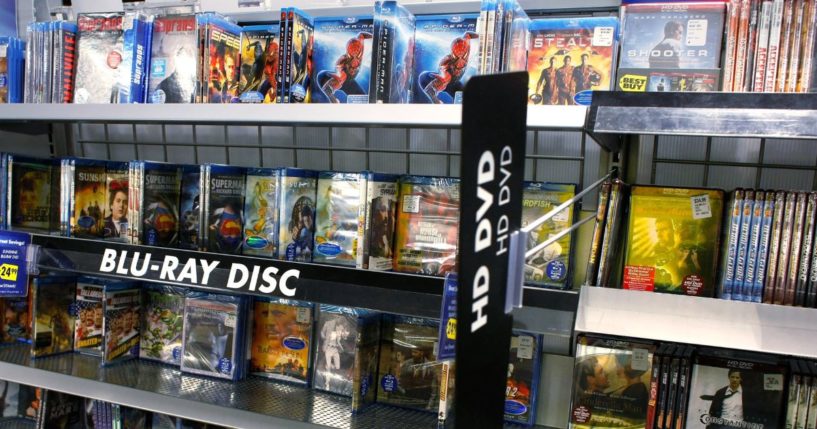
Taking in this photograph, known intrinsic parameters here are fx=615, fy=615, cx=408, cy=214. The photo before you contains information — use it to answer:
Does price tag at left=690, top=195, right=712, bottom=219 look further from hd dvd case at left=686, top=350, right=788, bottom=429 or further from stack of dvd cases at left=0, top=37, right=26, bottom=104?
stack of dvd cases at left=0, top=37, right=26, bottom=104

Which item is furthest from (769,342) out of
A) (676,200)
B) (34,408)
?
(34,408)

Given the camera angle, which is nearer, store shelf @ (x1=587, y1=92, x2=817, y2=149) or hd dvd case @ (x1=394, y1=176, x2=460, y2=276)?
store shelf @ (x1=587, y1=92, x2=817, y2=149)

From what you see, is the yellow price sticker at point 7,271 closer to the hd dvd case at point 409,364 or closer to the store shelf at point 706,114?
the hd dvd case at point 409,364

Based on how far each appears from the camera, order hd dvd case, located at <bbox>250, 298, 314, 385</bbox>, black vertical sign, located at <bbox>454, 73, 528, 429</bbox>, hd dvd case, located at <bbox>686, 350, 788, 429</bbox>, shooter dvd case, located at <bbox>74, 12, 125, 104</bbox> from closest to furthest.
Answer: black vertical sign, located at <bbox>454, 73, 528, 429</bbox> → hd dvd case, located at <bbox>686, 350, 788, 429</bbox> → shooter dvd case, located at <bbox>74, 12, 125, 104</bbox> → hd dvd case, located at <bbox>250, 298, 314, 385</bbox>

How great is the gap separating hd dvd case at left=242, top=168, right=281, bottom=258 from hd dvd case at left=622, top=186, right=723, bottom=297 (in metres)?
1.05

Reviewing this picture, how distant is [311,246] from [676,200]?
3.42ft

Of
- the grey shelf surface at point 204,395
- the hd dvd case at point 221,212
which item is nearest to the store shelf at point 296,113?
the hd dvd case at point 221,212

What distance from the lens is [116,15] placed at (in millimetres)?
1938

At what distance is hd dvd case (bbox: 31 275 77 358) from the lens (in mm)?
2180

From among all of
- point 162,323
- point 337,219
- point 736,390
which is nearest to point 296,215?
point 337,219

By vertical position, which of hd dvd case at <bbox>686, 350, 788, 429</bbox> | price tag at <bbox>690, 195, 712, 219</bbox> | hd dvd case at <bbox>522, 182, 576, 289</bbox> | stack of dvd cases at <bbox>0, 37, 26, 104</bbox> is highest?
stack of dvd cases at <bbox>0, 37, 26, 104</bbox>

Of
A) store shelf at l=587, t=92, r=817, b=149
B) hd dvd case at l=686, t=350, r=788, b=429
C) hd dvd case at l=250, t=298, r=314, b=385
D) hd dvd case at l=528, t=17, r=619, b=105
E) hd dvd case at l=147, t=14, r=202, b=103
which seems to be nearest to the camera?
store shelf at l=587, t=92, r=817, b=149

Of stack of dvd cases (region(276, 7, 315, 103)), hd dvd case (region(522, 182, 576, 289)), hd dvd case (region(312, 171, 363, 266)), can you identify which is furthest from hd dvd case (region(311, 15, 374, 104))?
hd dvd case (region(522, 182, 576, 289))

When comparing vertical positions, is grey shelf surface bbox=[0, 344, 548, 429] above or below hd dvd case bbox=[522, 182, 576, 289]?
below
